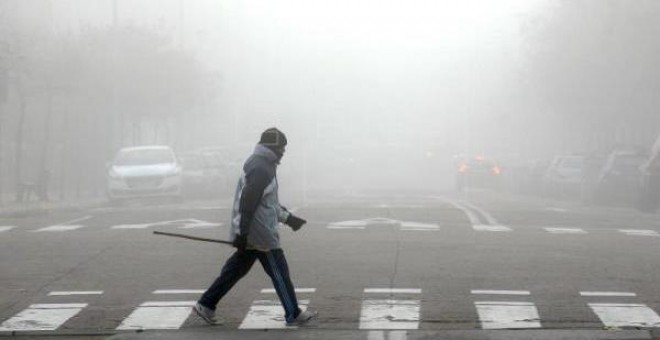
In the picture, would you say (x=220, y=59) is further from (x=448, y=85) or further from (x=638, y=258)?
(x=638, y=258)

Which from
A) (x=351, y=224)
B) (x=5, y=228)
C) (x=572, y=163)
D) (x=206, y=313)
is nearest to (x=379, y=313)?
(x=206, y=313)

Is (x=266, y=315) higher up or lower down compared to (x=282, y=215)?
lower down

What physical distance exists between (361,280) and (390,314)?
9.02 feet

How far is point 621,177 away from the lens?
127ft

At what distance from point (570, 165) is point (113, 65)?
18.1m

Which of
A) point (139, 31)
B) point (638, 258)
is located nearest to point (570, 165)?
point (139, 31)

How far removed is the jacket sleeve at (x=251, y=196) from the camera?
462 inches

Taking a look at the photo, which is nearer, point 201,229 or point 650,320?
point 650,320

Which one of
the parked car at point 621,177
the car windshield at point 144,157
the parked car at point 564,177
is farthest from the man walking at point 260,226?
the parked car at point 564,177

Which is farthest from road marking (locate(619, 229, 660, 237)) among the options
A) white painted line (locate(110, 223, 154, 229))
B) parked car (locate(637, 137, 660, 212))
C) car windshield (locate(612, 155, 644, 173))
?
car windshield (locate(612, 155, 644, 173))

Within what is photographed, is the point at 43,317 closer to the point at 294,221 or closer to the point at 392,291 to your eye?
the point at 294,221

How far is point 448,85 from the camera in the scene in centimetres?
14225

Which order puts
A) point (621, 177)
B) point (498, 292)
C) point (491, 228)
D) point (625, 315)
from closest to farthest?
point (625, 315) < point (498, 292) < point (491, 228) < point (621, 177)

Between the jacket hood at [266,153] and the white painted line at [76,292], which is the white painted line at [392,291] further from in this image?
the jacket hood at [266,153]
